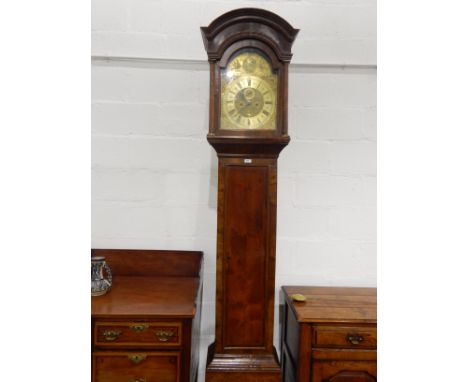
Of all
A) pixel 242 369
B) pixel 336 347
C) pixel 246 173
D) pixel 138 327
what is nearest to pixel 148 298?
pixel 138 327

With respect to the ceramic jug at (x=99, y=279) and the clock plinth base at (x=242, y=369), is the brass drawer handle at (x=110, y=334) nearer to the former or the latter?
the ceramic jug at (x=99, y=279)

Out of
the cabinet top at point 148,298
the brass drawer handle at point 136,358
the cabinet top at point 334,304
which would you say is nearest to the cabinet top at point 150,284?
the cabinet top at point 148,298

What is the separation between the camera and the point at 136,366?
139 centimetres

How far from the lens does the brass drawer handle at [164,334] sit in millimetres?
1380

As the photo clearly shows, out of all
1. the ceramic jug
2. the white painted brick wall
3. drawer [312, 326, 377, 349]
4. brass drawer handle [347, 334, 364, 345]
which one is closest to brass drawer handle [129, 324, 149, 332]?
the ceramic jug

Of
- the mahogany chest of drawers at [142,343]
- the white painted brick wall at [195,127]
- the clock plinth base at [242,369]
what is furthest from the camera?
the white painted brick wall at [195,127]

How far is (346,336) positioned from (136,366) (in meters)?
0.84

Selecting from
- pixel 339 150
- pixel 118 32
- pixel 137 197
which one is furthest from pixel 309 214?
pixel 118 32

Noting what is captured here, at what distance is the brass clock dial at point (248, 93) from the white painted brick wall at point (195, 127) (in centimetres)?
45

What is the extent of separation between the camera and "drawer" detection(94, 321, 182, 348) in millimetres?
1376

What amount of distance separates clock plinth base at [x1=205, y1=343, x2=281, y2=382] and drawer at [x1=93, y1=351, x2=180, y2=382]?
0.18 meters

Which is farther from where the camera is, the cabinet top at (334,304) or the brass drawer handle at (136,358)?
the cabinet top at (334,304)
